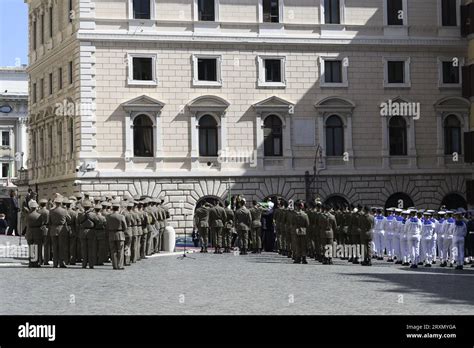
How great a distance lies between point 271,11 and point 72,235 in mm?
22518

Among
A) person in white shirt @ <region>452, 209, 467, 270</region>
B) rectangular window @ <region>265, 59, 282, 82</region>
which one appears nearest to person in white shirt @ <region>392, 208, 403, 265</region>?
person in white shirt @ <region>452, 209, 467, 270</region>

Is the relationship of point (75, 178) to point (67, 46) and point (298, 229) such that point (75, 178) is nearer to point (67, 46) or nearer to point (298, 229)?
point (67, 46)

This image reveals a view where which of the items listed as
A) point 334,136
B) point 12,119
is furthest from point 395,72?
point 12,119

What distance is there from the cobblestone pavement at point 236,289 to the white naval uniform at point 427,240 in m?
1.23

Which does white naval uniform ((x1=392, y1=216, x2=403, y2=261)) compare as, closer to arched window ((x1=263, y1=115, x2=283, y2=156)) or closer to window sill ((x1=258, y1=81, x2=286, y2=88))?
arched window ((x1=263, y1=115, x2=283, y2=156))

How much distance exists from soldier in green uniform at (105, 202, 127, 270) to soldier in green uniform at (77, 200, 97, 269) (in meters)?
0.54

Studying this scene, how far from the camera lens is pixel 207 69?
46375 millimetres

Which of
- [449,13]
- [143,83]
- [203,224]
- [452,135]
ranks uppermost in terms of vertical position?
[449,13]

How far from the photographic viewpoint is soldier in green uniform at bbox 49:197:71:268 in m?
27.4

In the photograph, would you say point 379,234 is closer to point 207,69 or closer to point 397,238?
point 397,238

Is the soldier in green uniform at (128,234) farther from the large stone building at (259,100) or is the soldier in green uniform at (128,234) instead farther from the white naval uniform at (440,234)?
the large stone building at (259,100)

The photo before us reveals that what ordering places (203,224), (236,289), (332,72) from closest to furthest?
(236,289), (203,224), (332,72)

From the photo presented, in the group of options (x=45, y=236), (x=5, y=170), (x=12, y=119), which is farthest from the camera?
(x=5, y=170)

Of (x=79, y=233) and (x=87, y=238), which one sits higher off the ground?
(x=79, y=233)
